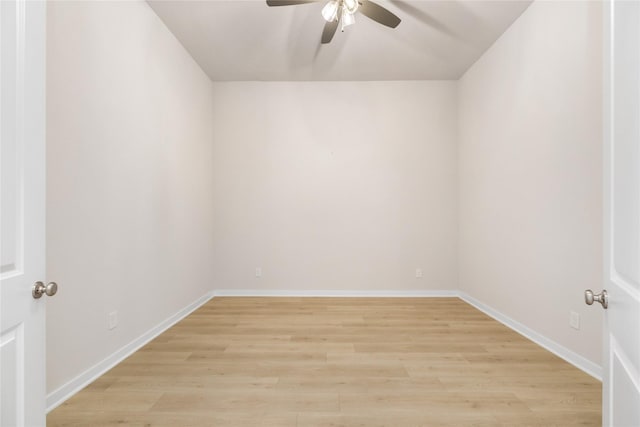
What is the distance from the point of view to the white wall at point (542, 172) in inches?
91.2

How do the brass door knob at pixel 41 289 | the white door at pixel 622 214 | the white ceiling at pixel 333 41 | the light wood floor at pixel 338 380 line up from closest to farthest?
the white door at pixel 622 214 < the brass door knob at pixel 41 289 < the light wood floor at pixel 338 380 < the white ceiling at pixel 333 41

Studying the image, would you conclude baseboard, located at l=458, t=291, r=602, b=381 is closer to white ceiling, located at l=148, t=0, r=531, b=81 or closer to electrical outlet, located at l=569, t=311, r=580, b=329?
electrical outlet, located at l=569, t=311, r=580, b=329

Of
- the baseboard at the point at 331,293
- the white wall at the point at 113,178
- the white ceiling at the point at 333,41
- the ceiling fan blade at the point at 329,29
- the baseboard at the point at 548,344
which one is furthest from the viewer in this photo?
the baseboard at the point at 331,293

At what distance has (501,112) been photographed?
347cm

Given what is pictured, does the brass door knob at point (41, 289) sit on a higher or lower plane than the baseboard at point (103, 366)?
higher

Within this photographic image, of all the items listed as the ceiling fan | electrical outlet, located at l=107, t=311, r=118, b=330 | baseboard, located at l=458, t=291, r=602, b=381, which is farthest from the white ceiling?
baseboard, located at l=458, t=291, r=602, b=381

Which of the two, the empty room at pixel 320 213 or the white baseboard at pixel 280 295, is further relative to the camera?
the white baseboard at pixel 280 295

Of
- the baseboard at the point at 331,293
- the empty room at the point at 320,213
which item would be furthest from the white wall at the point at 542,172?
the baseboard at the point at 331,293

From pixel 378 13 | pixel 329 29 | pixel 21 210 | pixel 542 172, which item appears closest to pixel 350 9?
pixel 378 13

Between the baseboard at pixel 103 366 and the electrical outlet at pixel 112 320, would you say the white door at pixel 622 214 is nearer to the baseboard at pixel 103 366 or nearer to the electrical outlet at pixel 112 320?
the baseboard at pixel 103 366

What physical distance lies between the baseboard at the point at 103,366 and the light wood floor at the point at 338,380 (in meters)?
0.05

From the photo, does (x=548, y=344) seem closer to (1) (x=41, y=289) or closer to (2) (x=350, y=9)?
(2) (x=350, y=9)

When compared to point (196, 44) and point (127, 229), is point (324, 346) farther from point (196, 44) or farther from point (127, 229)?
point (196, 44)

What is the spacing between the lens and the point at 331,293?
4562 mm
